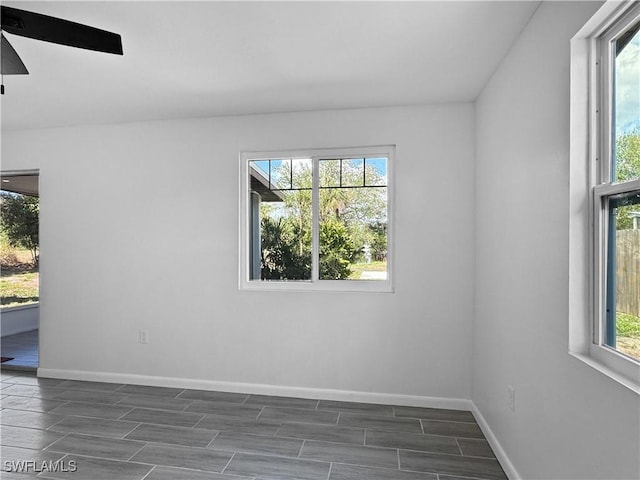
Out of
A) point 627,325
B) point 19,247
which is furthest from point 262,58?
point 19,247

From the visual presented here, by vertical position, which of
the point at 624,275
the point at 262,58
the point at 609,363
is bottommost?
the point at 609,363

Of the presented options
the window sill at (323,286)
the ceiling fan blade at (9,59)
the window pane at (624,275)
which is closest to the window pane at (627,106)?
the window pane at (624,275)

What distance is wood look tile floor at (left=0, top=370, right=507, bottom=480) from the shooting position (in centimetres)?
211

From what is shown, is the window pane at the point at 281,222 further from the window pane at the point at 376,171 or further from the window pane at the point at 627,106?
the window pane at the point at 627,106

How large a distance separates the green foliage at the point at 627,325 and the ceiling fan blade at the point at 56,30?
2.23 m

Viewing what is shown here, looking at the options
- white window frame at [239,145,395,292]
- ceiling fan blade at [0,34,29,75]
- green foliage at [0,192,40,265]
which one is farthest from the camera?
green foliage at [0,192,40,265]

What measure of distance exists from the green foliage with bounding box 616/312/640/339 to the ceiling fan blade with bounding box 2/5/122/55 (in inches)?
88.0

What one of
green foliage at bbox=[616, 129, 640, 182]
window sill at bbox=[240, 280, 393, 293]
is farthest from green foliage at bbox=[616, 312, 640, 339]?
window sill at bbox=[240, 280, 393, 293]

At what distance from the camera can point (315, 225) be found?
10.5 feet

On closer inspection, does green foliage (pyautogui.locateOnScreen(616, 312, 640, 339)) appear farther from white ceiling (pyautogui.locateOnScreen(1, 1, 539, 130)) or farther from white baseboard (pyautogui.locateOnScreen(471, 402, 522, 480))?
white ceiling (pyautogui.locateOnScreen(1, 1, 539, 130))

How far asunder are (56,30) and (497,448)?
315 cm

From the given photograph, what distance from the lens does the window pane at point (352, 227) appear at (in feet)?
10.2

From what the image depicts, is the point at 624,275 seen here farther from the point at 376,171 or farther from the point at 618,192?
the point at 376,171

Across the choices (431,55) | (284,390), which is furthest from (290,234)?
(431,55)
